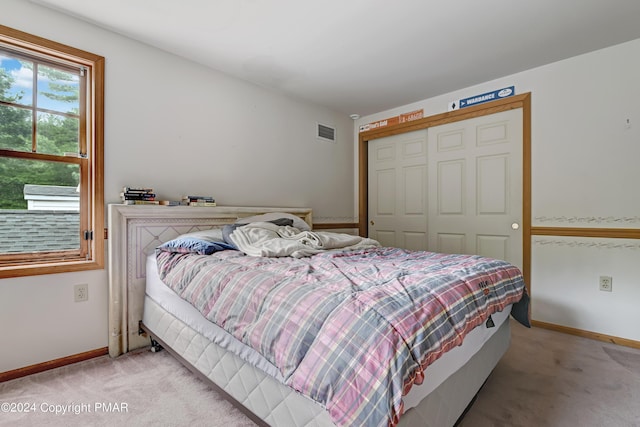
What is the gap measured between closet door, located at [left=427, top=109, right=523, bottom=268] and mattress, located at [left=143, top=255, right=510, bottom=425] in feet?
4.65

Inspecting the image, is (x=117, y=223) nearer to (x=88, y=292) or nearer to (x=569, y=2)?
(x=88, y=292)

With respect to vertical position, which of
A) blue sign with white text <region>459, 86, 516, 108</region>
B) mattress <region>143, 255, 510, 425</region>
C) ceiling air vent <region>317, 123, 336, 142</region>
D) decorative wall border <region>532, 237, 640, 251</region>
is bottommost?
mattress <region>143, 255, 510, 425</region>

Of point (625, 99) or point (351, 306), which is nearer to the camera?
point (351, 306)

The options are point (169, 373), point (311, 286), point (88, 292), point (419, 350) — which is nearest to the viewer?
point (419, 350)

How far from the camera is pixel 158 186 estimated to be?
96.4 inches

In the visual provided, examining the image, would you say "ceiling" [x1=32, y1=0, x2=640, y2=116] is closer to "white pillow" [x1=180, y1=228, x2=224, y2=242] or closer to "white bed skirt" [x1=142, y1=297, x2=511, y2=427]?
"white pillow" [x1=180, y1=228, x2=224, y2=242]

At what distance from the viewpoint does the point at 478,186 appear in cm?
321

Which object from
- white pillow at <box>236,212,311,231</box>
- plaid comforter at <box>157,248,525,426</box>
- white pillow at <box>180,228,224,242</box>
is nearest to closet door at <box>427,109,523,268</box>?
plaid comforter at <box>157,248,525,426</box>

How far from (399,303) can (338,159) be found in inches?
125

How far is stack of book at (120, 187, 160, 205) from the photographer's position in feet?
7.17

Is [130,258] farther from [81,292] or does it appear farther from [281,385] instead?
[281,385]

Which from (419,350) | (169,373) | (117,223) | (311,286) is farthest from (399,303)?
(117,223)

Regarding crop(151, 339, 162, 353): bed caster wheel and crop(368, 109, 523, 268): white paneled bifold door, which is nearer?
crop(151, 339, 162, 353): bed caster wheel

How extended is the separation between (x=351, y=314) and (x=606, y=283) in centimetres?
271
